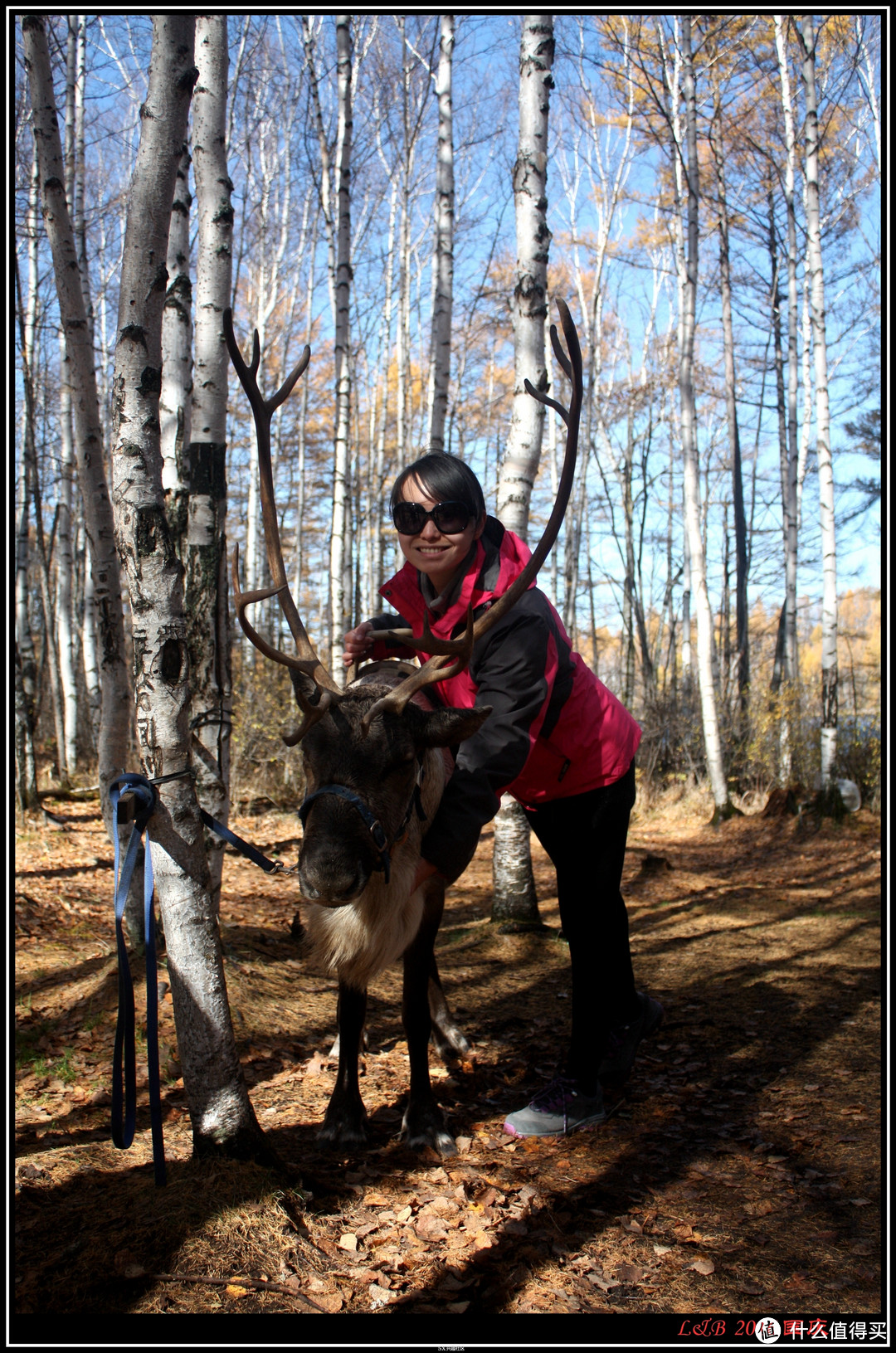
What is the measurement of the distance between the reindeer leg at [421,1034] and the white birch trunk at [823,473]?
7.98 metres

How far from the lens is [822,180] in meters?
16.9

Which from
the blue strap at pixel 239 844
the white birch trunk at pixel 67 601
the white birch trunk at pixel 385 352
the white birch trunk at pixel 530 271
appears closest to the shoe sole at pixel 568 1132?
the blue strap at pixel 239 844

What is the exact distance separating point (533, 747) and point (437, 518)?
3.08ft

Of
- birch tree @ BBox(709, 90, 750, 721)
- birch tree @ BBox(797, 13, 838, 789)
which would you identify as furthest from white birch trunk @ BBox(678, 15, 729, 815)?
birch tree @ BBox(709, 90, 750, 721)

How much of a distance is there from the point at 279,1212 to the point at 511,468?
4.42 m

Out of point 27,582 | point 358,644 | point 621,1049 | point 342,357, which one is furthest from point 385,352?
point 621,1049

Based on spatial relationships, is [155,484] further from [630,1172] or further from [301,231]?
[301,231]

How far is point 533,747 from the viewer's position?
3215mm

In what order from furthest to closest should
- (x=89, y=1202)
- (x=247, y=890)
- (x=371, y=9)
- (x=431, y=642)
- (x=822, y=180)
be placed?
1. (x=822, y=180)
2. (x=247, y=890)
3. (x=371, y=9)
4. (x=431, y=642)
5. (x=89, y=1202)

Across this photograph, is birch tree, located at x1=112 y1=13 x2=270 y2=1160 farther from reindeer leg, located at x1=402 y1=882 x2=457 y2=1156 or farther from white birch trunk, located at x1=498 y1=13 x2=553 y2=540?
white birch trunk, located at x1=498 y1=13 x2=553 y2=540
